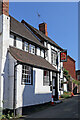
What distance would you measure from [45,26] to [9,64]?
41.2 ft

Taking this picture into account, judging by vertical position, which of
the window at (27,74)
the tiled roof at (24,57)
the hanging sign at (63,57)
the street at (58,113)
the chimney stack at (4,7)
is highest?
the chimney stack at (4,7)

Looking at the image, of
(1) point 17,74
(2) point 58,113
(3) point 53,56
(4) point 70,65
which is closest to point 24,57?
(1) point 17,74

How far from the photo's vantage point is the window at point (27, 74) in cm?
1038

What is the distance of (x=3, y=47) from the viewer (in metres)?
9.38

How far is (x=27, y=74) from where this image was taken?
10.8 metres

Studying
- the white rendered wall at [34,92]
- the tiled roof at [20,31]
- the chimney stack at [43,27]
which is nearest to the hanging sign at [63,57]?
the chimney stack at [43,27]

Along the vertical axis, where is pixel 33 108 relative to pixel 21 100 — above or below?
below

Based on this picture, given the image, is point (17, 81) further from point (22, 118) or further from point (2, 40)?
point (2, 40)

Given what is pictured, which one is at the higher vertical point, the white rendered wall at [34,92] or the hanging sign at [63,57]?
the hanging sign at [63,57]

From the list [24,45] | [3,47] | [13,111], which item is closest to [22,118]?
[13,111]

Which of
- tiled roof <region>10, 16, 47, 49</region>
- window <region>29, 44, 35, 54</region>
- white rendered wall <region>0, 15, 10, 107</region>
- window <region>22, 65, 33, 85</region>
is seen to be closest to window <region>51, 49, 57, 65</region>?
tiled roof <region>10, 16, 47, 49</region>

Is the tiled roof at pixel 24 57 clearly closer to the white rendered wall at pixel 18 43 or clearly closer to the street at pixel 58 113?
the white rendered wall at pixel 18 43

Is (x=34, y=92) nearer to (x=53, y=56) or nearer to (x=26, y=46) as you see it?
(x=26, y=46)

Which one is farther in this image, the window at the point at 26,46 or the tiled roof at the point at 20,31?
A: the window at the point at 26,46
